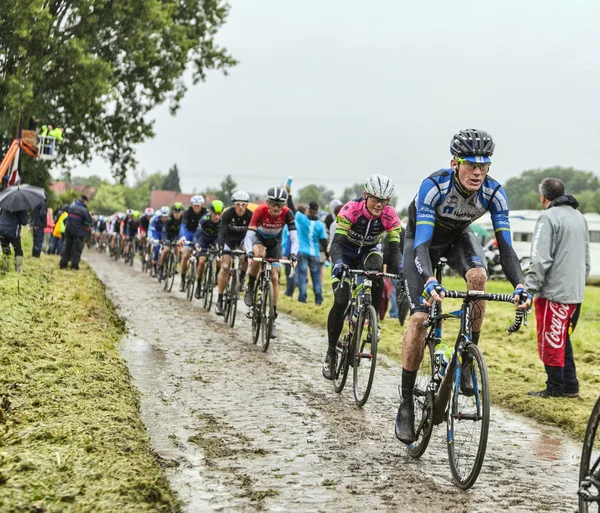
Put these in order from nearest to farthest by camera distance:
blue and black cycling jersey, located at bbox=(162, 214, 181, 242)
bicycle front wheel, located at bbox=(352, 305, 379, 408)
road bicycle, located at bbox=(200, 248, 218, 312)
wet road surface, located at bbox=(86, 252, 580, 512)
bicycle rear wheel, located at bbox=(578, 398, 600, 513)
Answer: bicycle rear wheel, located at bbox=(578, 398, 600, 513) < wet road surface, located at bbox=(86, 252, 580, 512) < bicycle front wheel, located at bbox=(352, 305, 379, 408) < road bicycle, located at bbox=(200, 248, 218, 312) < blue and black cycling jersey, located at bbox=(162, 214, 181, 242)

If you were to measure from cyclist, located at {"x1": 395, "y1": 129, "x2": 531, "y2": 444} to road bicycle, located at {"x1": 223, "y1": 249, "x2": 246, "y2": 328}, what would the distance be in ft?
23.7

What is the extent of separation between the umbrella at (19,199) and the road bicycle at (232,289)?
17.7 feet

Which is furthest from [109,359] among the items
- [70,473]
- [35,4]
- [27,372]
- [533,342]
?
[35,4]

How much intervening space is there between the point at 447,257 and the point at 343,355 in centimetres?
220

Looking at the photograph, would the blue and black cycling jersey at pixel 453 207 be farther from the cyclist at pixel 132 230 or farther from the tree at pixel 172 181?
the tree at pixel 172 181

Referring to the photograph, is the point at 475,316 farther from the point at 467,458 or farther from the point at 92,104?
the point at 92,104

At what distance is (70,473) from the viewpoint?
14.5ft

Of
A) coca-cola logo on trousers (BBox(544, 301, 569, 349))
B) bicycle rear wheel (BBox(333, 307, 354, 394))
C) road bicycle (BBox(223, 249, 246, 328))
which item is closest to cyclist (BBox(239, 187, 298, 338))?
road bicycle (BBox(223, 249, 246, 328))

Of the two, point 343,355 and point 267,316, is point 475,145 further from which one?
point 267,316

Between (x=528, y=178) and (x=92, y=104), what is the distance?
5712 inches

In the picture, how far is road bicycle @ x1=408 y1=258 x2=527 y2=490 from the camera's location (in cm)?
507

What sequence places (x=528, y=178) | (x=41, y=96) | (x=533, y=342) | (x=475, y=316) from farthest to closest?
(x=528, y=178) < (x=41, y=96) < (x=533, y=342) < (x=475, y=316)

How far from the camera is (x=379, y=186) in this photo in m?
8.11

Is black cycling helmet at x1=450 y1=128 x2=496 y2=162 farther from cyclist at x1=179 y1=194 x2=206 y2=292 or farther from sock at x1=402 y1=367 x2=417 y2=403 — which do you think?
cyclist at x1=179 y1=194 x2=206 y2=292
